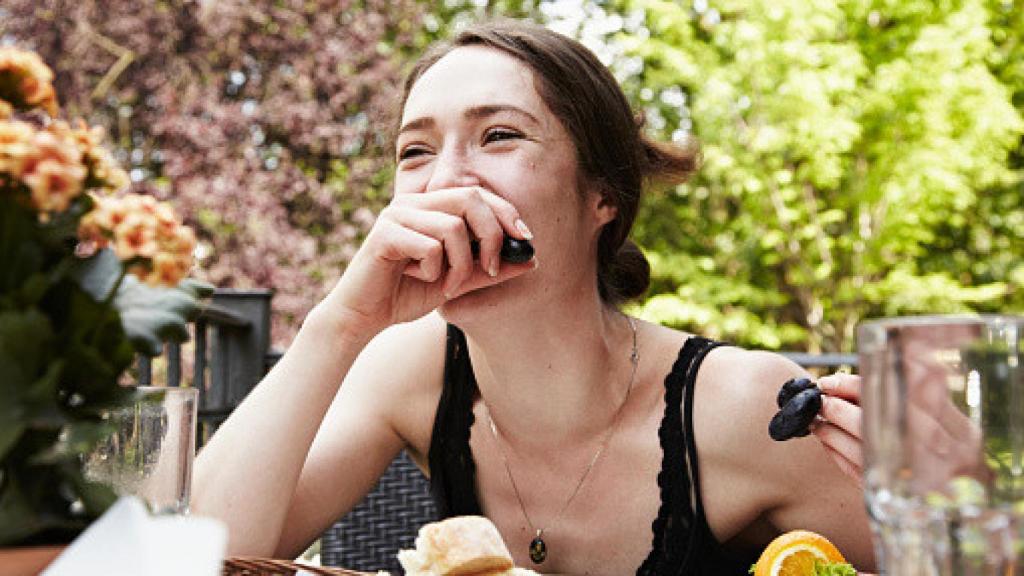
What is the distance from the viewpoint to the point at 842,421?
100 cm

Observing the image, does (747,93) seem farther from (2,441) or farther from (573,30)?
(2,441)

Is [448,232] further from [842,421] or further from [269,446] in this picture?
[842,421]

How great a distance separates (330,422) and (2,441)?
4.12ft

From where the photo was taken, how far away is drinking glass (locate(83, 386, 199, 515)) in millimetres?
912

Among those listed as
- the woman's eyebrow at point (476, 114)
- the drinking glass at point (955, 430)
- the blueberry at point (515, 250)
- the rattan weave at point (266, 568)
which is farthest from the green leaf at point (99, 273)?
the woman's eyebrow at point (476, 114)

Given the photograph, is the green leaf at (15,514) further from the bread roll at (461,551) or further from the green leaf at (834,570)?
the green leaf at (834,570)

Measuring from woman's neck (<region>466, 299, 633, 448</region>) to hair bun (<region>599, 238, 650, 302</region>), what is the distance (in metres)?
0.21

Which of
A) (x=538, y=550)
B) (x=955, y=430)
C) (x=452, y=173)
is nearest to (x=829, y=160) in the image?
(x=538, y=550)

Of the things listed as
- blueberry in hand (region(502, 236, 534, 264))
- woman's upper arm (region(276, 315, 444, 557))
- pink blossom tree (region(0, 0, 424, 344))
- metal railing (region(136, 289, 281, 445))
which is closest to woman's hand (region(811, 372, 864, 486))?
blueberry in hand (region(502, 236, 534, 264))

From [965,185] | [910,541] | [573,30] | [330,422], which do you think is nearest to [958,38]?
[965,185]

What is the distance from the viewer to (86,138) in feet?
2.30

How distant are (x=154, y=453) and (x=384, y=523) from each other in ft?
4.44

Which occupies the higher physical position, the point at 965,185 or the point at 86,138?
the point at 965,185

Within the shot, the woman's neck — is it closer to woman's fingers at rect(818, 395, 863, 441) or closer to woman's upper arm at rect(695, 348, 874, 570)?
woman's upper arm at rect(695, 348, 874, 570)
